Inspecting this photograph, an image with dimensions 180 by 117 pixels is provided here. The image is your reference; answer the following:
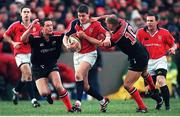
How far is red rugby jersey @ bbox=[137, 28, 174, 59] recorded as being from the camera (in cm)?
1717

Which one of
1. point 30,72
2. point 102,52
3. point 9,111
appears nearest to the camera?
point 9,111

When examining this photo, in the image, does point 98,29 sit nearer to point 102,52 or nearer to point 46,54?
point 46,54

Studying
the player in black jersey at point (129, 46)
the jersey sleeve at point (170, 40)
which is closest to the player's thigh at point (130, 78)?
the player in black jersey at point (129, 46)

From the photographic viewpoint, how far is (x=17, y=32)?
18500mm

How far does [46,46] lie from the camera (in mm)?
16391

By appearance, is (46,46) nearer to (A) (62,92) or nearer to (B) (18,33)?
(A) (62,92)

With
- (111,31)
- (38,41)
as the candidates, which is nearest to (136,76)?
(111,31)

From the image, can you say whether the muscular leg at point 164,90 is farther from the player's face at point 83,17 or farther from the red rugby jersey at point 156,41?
the player's face at point 83,17

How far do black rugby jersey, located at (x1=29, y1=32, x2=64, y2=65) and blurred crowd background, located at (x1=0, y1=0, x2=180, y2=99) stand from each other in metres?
5.63

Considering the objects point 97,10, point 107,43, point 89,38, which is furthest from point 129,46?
point 97,10

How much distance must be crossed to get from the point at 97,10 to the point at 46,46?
28.3 feet

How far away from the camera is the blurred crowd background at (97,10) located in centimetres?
2308

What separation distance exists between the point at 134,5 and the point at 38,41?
10178 millimetres

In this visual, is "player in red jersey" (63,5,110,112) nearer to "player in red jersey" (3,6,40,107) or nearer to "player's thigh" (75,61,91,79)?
"player's thigh" (75,61,91,79)
